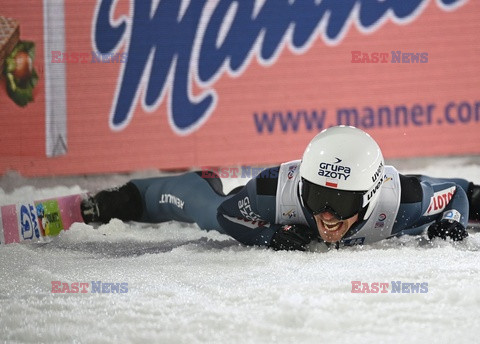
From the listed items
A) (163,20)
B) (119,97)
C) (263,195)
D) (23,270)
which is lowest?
(23,270)

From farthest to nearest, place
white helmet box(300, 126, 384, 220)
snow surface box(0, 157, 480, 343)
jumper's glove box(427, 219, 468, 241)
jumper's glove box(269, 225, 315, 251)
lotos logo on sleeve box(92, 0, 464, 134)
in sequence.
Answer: lotos logo on sleeve box(92, 0, 464, 134), jumper's glove box(427, 219, 468, 241), jumper's glove box(269, 225, 315, 251), white helmet box(300, 126, 384, 220), snow surface box(0, 157, 480, 343)

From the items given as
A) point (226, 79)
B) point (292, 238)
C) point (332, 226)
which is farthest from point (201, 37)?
point (332, 226)

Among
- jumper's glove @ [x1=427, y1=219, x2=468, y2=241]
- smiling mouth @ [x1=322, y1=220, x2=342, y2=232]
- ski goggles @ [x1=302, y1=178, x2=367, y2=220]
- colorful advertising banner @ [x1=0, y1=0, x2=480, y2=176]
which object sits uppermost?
colorful advertising banner @ [x1=0, y1=0, x2=480, y2=176]

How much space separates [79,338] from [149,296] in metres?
0.54

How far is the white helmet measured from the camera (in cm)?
343

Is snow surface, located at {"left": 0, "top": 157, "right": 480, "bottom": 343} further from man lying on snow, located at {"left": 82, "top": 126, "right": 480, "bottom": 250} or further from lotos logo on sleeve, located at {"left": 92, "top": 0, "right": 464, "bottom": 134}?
lotos logo on sleeve, located at {"left": 92, "top": 0, "right": 464, "bottom": 134}

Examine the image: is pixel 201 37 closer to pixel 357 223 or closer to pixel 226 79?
pixel 226 79

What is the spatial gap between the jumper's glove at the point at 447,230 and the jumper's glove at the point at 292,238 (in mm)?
627

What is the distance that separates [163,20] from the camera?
588 centimetres

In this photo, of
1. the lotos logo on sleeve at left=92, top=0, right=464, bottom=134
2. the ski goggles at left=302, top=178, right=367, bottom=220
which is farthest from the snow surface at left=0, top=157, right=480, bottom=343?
the lotos logo on sleeve at left=92, top=0, right=464, bottom=134

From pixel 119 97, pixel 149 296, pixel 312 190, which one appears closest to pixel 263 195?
pixel 312 190

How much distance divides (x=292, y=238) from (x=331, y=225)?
225 mm

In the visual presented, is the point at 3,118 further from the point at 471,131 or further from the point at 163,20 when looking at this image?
the point at 471,131

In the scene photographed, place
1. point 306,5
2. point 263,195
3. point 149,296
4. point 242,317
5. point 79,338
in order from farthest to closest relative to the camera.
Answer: point 306,5 → point 263,195 → point 149,296 → point 242,317 → point 79,338
